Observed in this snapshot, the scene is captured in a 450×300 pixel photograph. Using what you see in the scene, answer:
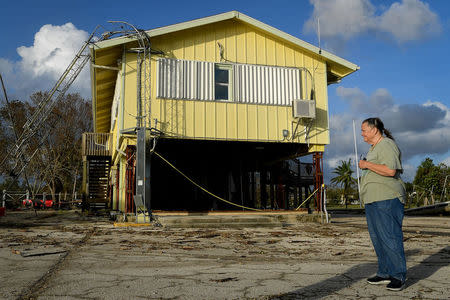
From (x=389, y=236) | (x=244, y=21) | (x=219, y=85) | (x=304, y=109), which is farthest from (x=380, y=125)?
(x=244, y=21)

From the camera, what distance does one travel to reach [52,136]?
35.8 m

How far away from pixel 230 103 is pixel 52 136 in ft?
89.9

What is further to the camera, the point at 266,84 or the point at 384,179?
the point at 266,84

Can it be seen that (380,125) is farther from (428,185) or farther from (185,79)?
(428,185)

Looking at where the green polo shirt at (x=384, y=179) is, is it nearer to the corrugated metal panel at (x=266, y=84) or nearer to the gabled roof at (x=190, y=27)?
the corrugated metal panel at (x=266, y=84)

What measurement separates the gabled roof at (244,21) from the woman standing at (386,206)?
1047cm

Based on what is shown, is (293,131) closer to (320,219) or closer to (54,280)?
(320,219)

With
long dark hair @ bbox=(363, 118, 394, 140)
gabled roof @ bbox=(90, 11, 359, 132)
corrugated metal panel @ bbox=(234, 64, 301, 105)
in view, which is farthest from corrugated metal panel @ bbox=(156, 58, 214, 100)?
long dark hair @ bbox=(363, 118, 394, 140)

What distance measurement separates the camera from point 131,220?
12.2 metres

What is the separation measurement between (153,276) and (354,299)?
1.98 metres

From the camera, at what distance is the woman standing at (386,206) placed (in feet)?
11.6

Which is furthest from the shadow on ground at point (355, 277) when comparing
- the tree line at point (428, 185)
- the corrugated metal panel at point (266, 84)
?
the tree line at point (428, 185)

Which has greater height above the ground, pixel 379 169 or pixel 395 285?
pixel 379 169

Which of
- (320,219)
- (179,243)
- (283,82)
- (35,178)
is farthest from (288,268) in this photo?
(35,178)
